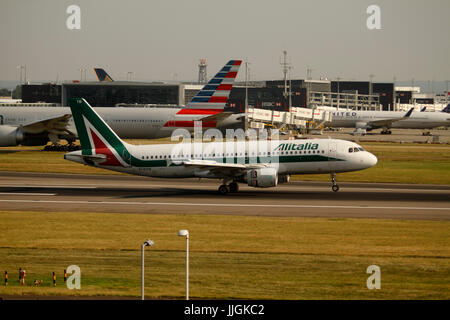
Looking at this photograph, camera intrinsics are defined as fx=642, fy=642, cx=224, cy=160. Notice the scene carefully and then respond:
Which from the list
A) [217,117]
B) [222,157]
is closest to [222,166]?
[222,157]

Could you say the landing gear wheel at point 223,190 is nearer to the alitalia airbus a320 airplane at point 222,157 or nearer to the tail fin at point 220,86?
the alitalia airbus a320 airplane at point 222,157

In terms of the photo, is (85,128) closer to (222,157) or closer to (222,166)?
(222,157)

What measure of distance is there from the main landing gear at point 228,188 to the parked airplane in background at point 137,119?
98.6 ft

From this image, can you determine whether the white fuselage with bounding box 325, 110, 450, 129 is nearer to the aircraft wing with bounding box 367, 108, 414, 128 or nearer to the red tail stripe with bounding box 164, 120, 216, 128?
the aircraft wing with bounding box 367, 108, 414, 128

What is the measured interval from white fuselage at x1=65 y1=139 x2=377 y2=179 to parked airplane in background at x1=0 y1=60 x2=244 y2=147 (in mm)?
29839

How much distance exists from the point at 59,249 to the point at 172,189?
74.7 ft

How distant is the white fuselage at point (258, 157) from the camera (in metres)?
48.0

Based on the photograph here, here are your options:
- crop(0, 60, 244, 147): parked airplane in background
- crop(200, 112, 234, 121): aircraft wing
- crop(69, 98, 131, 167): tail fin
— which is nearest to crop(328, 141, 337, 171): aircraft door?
crop(69, 98, 131, 167): tail fin

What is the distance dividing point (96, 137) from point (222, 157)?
9996 mm

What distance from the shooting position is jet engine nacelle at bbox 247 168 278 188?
45906 mm

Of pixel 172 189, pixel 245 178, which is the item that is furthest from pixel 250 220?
pixel 172 189

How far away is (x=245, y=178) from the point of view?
47.5m
